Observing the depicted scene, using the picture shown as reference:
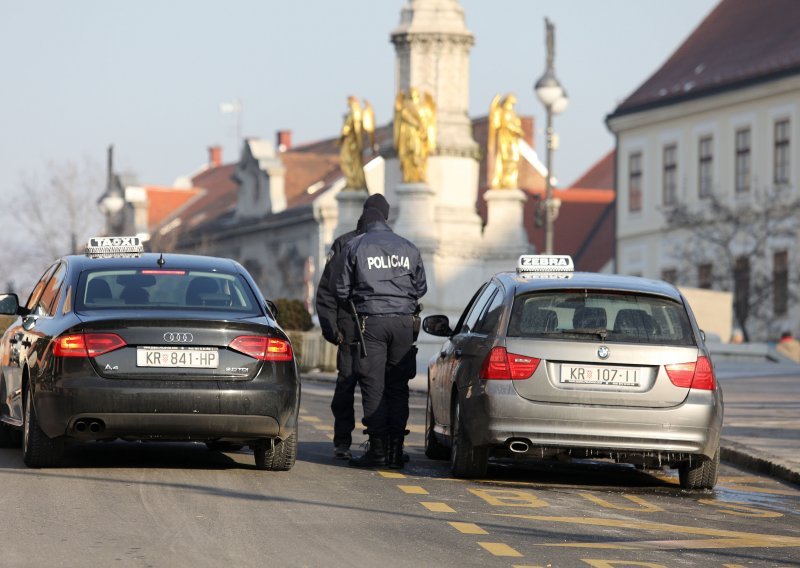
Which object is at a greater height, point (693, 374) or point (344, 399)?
point (693, 374)

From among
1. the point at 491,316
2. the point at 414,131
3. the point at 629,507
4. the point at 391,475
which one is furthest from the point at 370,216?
the point at 414,131

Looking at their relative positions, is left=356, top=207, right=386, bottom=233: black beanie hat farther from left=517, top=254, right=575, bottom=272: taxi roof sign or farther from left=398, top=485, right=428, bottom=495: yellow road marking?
left=398, top=485, right=428, bottom=495: yellow road marking

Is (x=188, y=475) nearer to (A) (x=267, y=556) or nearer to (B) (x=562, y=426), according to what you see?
(B) (x=562, y=426)

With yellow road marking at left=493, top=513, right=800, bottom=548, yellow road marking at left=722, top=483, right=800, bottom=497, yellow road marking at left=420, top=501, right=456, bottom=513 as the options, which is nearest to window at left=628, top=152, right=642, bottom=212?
yellow road marking at left=722, top=483, right=800, bottom=497

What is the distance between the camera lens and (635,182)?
241 ft

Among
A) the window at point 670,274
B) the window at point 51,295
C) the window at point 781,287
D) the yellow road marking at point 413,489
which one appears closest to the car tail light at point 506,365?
the yellow road marking at point 413,489

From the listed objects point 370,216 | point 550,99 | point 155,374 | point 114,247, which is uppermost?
point 550,99

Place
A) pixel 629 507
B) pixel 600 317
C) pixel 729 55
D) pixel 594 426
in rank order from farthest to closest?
pixel 729 55, pixel 600 317, pixel 594 426, pixel 629 507

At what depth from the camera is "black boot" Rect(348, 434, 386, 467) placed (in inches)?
587

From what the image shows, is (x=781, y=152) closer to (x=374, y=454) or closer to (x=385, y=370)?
(x=385, y=370)

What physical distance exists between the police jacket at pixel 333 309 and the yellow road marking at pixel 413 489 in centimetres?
199

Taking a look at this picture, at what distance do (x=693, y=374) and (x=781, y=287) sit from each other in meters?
49.7

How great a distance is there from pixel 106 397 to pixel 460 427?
248cm

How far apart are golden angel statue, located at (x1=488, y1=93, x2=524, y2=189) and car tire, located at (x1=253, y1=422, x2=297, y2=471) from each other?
38331 mm
